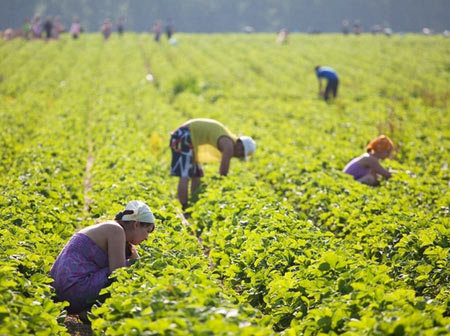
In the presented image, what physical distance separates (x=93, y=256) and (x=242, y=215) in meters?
2.44

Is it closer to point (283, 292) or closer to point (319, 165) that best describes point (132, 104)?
point (319, 165)

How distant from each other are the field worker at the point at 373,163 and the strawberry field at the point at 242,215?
232 mm

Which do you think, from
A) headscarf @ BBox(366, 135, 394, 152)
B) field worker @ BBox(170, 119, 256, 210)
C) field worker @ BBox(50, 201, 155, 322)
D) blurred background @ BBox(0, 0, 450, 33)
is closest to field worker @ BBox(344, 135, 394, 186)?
headscarf @ BBox(366, 135, 394, 152)

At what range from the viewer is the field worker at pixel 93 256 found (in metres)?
4.56

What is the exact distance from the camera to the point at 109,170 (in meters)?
8.75

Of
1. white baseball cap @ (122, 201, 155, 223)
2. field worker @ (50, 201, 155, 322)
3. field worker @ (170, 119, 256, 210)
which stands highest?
field worker @ (170, 119, 256, 210)

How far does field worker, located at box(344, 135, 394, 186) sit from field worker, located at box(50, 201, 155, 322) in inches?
204

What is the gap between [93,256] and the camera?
4672 mm

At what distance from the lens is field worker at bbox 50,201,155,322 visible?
15.0 ft

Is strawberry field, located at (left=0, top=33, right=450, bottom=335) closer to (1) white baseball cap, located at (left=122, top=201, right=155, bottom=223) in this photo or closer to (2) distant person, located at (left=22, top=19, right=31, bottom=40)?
(1) white baseball cap, located at (left=122, top=201, right=155, bottom=223)

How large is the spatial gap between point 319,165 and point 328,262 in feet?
16.7

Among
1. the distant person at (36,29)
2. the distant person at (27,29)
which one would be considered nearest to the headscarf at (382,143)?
the distant person at (36,29)

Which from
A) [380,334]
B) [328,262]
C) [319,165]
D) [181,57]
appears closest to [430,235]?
[328,262]

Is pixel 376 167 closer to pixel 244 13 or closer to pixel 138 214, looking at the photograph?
pixel 138 214
